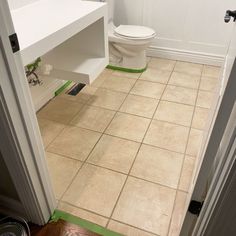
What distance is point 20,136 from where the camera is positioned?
91cm

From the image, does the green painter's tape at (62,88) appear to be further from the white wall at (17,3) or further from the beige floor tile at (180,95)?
the beige floor tile at (180,95)

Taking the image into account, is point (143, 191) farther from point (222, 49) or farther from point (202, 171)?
point (222, 49)

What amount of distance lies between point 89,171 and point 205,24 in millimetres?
1969

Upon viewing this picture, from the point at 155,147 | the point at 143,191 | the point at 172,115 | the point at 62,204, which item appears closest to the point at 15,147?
the point at 62,204

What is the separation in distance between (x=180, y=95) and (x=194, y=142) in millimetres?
640

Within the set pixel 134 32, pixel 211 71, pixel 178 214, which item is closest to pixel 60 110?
pixel 134 32

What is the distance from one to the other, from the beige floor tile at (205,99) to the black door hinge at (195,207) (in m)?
1.36

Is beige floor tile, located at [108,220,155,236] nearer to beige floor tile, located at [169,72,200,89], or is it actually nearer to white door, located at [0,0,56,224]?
white door, located at [0,0,56,224]

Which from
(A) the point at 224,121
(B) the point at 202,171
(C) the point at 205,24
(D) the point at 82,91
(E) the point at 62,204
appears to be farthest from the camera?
(C) the point at 205,24

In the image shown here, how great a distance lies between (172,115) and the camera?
2.00m

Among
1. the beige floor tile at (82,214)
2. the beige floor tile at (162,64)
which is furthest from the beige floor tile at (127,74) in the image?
the beige floor tile at (82,214)

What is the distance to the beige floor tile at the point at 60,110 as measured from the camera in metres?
1.96

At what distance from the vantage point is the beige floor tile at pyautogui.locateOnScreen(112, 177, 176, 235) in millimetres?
1253

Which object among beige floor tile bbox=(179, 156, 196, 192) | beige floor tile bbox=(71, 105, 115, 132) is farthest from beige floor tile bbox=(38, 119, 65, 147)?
beige floor tile bbox=(179, 156, 196, 192)
